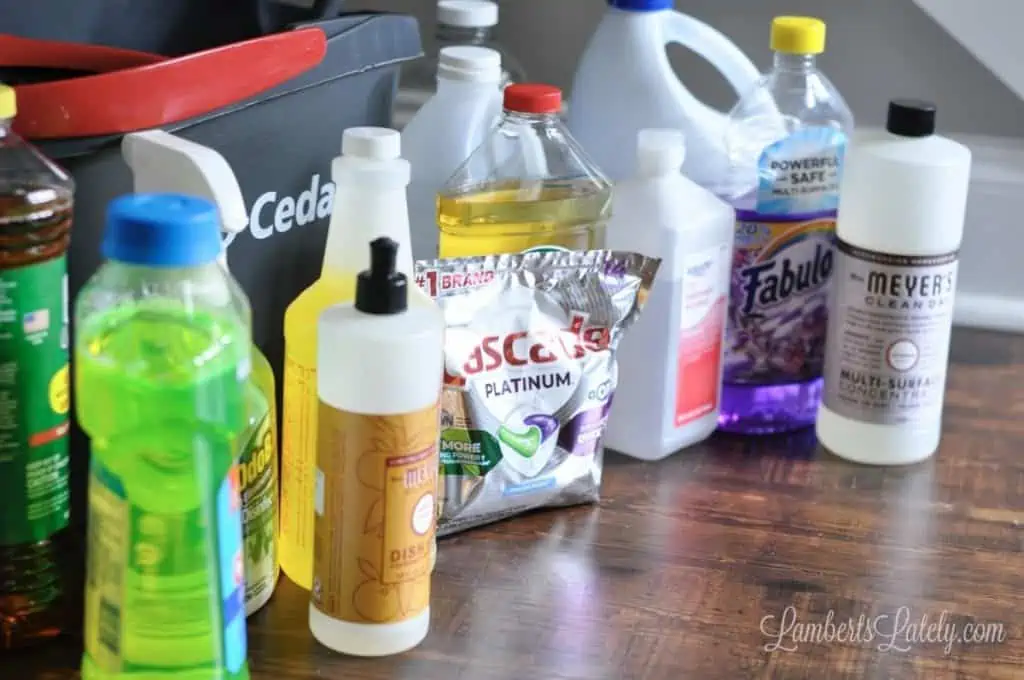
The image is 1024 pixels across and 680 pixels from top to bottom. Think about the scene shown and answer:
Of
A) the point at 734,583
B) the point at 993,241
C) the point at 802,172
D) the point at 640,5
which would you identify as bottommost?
the point at 734,583

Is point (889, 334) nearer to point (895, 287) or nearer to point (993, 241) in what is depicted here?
point (895, 287)

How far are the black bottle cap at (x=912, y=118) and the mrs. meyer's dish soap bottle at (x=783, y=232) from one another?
7cm

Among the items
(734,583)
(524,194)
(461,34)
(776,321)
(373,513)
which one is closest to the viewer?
(373,513)

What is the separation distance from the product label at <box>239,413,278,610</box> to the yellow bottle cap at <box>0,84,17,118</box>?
217mm

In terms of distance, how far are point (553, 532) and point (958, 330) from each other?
0.56 m

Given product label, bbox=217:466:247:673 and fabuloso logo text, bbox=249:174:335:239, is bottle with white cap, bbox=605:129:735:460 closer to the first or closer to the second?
fabuloso logo text, bbox=249:174:335:239

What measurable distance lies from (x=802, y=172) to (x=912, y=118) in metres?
0.10

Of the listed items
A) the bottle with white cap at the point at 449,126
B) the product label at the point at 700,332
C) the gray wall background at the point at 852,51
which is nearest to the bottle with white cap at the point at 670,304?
the product label at the point at 700,332

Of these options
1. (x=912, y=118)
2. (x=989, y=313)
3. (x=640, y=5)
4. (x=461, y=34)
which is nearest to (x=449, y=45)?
(x=461, y=34)

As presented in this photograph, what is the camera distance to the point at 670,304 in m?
1.05

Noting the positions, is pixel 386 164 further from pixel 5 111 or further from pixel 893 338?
pixel 893 338

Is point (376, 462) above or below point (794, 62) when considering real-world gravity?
below

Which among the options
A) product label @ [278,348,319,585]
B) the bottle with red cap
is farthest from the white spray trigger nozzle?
the bottle with red cap

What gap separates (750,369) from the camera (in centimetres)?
114
